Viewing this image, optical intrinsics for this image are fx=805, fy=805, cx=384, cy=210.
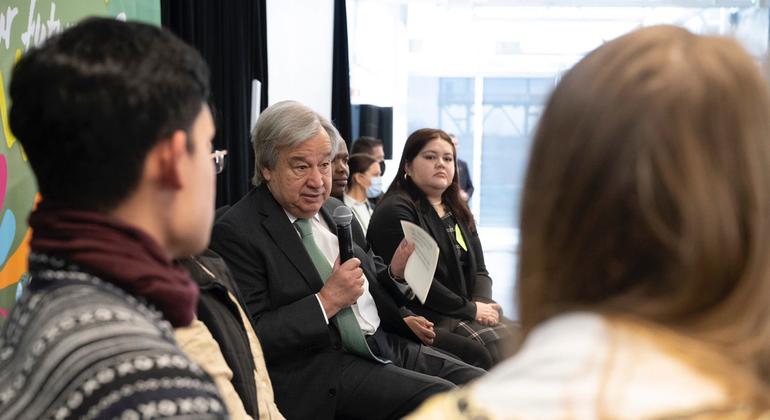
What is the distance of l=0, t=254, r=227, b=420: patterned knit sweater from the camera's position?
887 mm

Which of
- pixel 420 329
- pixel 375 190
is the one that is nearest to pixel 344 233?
pixel 420 329

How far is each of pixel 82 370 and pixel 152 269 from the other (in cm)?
14

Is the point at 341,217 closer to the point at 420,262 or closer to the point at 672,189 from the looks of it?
the point at 420,262

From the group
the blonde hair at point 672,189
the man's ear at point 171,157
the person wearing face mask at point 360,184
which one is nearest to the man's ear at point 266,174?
the man's ear at point 171,157

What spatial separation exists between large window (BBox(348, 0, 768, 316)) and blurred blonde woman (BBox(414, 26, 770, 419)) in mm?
9599

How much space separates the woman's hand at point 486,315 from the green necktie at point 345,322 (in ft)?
3.73

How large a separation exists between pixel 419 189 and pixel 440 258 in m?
0.40

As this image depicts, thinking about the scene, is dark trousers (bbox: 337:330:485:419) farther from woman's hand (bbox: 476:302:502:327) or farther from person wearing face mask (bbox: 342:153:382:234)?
person wearing face mask (bbox: 342:153:382:234)

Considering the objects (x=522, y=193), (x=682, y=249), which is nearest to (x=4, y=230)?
(x=522, y=193)

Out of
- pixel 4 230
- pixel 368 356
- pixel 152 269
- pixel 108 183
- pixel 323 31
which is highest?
pixel 323 31

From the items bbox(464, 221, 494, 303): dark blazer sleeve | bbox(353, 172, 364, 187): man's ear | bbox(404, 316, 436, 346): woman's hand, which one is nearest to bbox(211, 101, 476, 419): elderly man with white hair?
bbox(404, 316, 436, 346): woman's hand

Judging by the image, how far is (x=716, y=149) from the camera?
0.72 m

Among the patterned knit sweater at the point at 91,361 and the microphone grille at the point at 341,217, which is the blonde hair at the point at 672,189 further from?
the microphone grille at the point at 341,217

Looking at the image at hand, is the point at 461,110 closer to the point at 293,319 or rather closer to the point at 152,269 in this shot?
the point at 293,319
